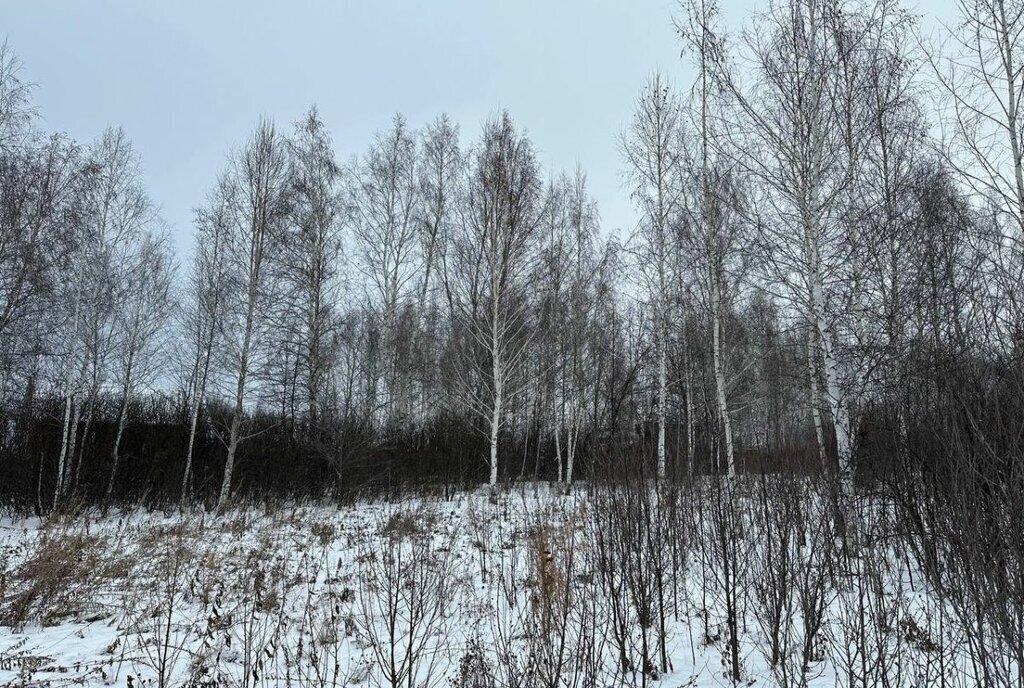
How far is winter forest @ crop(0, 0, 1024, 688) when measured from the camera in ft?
11.8

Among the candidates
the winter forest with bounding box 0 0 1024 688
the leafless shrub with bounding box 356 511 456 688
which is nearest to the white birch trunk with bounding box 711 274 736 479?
the winter forest with bounding box 0 0 1024 688

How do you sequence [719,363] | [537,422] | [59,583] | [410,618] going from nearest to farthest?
[410,618], [59,583], [719,363], [537,422]

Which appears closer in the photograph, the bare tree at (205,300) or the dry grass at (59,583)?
the dry grass at (59,583)

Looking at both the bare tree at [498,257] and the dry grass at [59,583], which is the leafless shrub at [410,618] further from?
the bare tree at [498,257]

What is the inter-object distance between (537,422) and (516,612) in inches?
492

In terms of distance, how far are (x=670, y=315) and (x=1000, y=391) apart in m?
10.3

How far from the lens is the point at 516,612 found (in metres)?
5.29

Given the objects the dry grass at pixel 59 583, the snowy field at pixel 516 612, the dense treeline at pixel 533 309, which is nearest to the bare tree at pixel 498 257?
the dense treeline at pixel 533 309

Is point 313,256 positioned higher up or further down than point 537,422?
higher up

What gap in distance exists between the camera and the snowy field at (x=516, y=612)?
3.08 m

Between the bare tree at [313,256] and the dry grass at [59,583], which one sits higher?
the bare tree at [313,256]

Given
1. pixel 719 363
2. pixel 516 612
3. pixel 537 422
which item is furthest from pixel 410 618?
pixel 537 422

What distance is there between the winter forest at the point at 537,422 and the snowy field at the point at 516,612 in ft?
0.19

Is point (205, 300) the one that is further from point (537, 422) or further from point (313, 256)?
point (537, 422)
